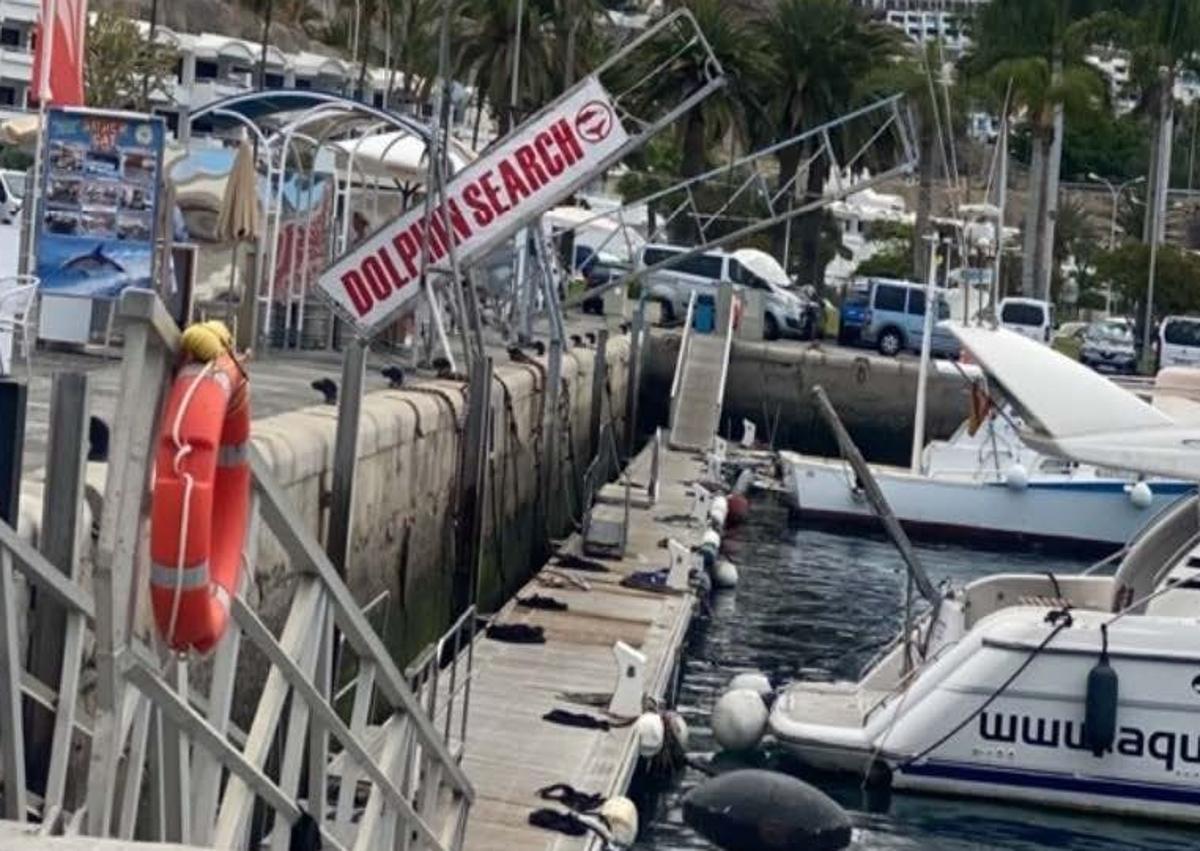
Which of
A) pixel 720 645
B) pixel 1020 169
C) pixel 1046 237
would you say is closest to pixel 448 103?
pixel 720 645

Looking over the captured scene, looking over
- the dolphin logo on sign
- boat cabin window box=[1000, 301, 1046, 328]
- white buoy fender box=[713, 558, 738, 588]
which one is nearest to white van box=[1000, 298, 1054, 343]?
boat cabin window box=[1000, 301, 1046, 328]

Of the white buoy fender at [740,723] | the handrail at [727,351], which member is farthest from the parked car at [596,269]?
the white buoy fender at [740,723]

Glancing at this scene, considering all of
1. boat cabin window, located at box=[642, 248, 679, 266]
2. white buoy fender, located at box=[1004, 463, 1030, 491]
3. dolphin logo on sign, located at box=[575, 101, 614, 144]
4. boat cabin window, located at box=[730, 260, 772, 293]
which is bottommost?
white buoy fender, located at box=[1004, 463, 1030, 491]

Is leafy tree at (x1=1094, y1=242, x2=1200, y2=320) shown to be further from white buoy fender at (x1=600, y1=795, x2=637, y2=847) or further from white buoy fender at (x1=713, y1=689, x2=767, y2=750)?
white buoy fender at (x1=600, y1=795, x2=637, y2=847)

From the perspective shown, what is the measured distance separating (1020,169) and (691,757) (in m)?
113

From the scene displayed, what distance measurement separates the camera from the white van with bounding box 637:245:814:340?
182 ft

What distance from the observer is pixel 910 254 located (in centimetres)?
8688

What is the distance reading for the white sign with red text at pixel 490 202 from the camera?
990 inches

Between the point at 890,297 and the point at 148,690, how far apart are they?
4869cm

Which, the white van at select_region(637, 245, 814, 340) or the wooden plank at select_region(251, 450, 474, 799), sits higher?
the white van at select_region(637, 245, 814, 340)

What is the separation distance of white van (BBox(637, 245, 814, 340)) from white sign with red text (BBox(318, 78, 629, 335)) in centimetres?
2933

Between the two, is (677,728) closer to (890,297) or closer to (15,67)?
(890,297)

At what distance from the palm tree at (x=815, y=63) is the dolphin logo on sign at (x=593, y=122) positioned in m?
41.4

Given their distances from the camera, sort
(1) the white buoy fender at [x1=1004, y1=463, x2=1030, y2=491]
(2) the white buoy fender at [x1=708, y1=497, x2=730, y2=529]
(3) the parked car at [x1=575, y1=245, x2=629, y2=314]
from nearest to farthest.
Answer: (2) the white buoy fender at [x1=708, y1=497, x2=730, y2=529], (1) the white buoy fender at [x1=1004, y1=463, x2=1030, y2=491], (3) the parked car at [x1=575, y1=245, x2=629, y2=314]
